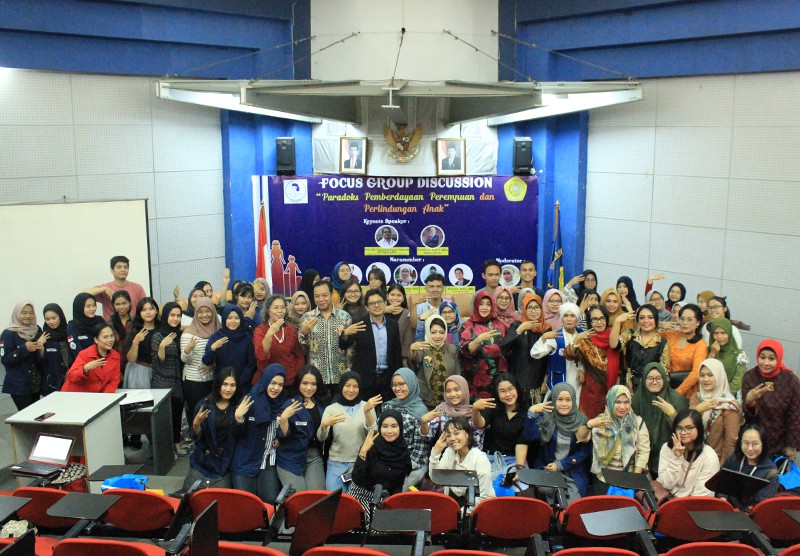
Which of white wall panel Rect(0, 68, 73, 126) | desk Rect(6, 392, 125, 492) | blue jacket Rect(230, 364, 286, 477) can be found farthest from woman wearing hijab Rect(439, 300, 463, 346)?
white wall panel Rect(0, 68, 73, 126)

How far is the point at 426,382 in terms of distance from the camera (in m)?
6.08

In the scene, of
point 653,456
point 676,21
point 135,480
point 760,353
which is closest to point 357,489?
point 135,480

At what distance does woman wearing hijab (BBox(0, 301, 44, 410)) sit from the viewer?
6598mm

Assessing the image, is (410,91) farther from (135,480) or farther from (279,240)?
(135,480)

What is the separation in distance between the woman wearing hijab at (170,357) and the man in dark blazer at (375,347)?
1.39 metres

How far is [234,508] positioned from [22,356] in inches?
129

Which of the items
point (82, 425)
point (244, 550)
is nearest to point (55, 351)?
point (82, 425)

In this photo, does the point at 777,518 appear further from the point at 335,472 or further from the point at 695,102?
the point at 695,102

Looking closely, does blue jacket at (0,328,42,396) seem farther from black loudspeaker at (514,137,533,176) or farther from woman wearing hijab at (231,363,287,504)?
black loudspeaker at (514,137,533,176)

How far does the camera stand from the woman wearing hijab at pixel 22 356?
6.60 metres

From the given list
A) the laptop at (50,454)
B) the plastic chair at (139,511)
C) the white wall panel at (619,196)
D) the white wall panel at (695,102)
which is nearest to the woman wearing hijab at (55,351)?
the laptop at (50,454)

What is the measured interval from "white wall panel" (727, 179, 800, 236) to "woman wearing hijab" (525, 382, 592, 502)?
163 inches

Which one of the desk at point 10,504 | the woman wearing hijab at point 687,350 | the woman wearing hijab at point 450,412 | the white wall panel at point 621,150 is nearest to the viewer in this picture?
the desk at point 10,504

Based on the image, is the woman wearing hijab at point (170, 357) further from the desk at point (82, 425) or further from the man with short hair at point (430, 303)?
the man with short hair at point (430, 303)
